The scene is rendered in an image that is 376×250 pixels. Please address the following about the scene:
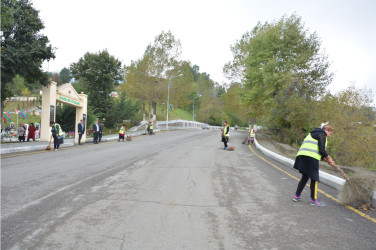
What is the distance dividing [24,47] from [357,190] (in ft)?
61.3

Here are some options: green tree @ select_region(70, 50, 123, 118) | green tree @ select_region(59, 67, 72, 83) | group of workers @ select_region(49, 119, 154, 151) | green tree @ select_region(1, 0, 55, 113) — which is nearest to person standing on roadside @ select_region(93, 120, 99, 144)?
group of workers @ select_region(49, 119, 154, 151)

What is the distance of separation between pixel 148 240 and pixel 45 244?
4.08ft

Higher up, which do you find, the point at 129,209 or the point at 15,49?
the point at 15,49

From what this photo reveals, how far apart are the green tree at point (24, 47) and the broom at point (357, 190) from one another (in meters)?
17.4

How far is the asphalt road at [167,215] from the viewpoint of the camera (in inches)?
148

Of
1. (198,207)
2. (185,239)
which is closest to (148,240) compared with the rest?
(185,239)

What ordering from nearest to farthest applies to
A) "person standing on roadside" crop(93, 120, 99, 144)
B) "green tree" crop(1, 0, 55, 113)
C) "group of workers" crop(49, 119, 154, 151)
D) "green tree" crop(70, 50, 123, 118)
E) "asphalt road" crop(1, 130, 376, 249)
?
"asphalt road" crop(1, 130, 376, 249) < "group of workers" crop(49, 119, 154, 151) < "green tree" crop(1, 0, 55, 113) < "person standing on roadside" crop(93, 120, 99, 144) < "green tree" crop(70, 50, 123, 118)

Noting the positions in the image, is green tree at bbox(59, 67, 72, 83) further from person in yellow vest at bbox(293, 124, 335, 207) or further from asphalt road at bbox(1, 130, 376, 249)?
person in yellow vest at bbox(293, 124, 335, 207)

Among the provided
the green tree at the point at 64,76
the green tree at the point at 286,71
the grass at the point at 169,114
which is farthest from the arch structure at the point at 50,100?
the green tree at the point at 64,76

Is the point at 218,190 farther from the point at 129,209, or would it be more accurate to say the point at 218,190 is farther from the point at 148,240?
the point at 148,240

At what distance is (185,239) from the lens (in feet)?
12.6

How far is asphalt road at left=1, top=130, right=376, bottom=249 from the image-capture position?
3.75 m

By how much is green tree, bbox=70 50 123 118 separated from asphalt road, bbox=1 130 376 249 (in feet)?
89.9

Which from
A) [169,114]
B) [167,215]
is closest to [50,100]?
[167,215]
